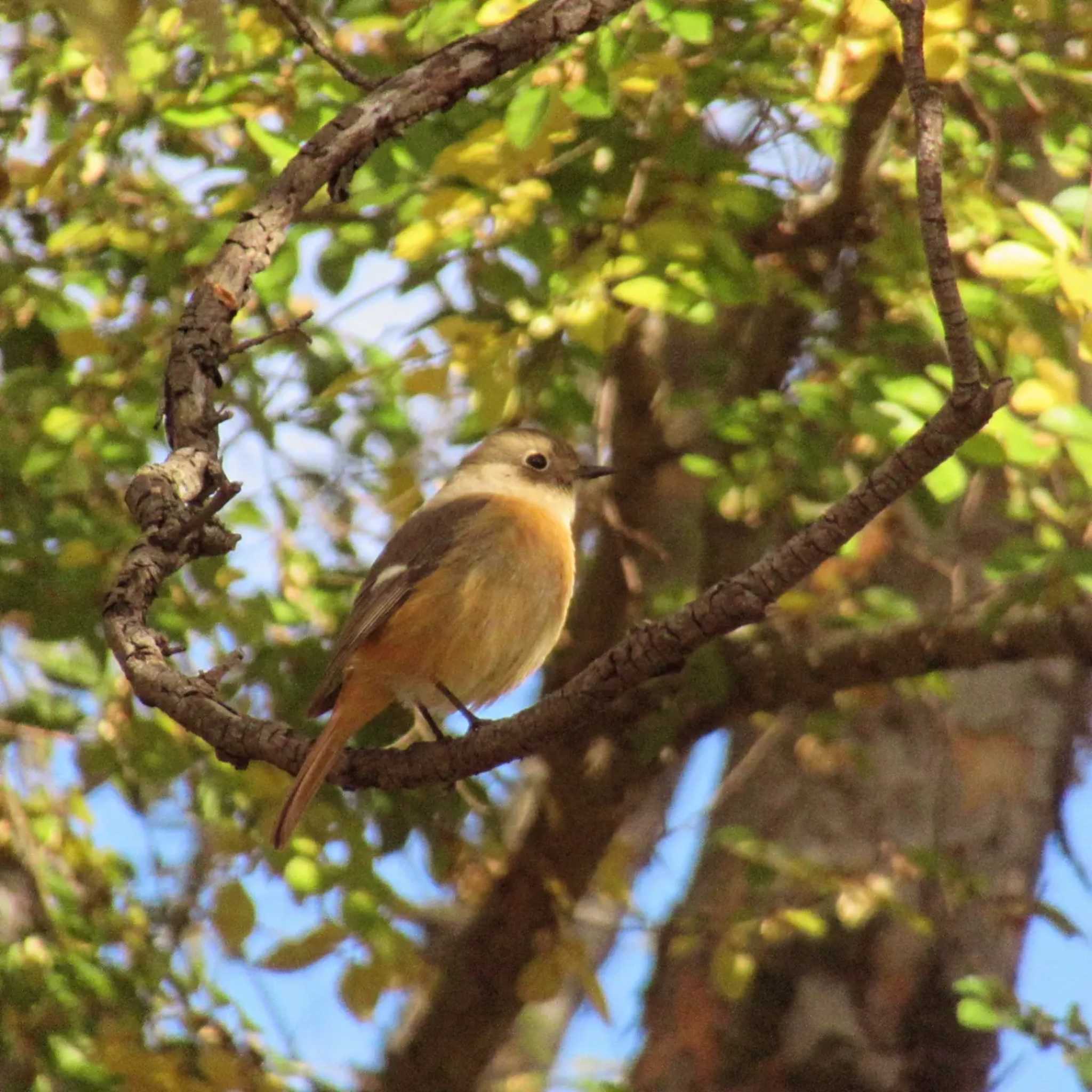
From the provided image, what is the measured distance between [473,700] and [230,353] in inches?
71.7

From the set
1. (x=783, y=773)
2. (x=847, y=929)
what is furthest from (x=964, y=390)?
(x=783, y=773)

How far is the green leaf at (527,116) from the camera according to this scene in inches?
138

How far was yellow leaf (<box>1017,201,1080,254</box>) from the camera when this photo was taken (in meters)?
3.35

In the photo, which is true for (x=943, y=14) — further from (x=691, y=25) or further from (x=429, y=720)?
(x=429, y=720)

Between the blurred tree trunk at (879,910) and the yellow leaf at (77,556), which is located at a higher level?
the blurred tree trunk at (879,910)

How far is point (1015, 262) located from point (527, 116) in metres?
1.13

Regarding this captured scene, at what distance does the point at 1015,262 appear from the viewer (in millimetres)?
3354

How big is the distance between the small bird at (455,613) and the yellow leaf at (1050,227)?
5.41 ft

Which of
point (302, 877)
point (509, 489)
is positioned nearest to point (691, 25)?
point (509, 489)

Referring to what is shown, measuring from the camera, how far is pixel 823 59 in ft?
12.9

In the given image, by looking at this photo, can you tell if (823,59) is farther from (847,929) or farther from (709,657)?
(847,929)

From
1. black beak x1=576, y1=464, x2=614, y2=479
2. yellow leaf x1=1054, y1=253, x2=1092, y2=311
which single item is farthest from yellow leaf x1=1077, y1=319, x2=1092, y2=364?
black beak x1=576, y1=464, x2=614, y2=479

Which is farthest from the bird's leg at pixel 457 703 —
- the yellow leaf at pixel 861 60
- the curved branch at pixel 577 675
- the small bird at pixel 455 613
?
the yellow leaf at pixel 861 60

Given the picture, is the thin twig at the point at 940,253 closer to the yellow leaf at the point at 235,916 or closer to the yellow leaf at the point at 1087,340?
the yellow leaf at the point at 1087,340
